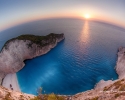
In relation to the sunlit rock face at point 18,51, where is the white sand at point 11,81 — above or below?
below

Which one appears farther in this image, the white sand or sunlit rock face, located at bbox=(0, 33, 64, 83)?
sunlit rock face, located at bbox=(0, 33, 64, 83)

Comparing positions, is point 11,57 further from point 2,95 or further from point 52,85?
point 2,95

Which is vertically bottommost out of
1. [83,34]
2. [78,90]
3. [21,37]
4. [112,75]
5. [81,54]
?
[78,90]

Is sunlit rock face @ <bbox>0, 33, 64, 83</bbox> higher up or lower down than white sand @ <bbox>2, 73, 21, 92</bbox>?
higher up

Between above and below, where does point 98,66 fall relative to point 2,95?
above

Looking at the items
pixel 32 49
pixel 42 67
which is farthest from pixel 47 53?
pixel 42 67

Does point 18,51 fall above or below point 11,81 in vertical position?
above

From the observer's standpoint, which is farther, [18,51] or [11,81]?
[18,51]

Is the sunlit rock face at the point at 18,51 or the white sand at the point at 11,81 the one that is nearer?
the white sand at the point at 11,81
